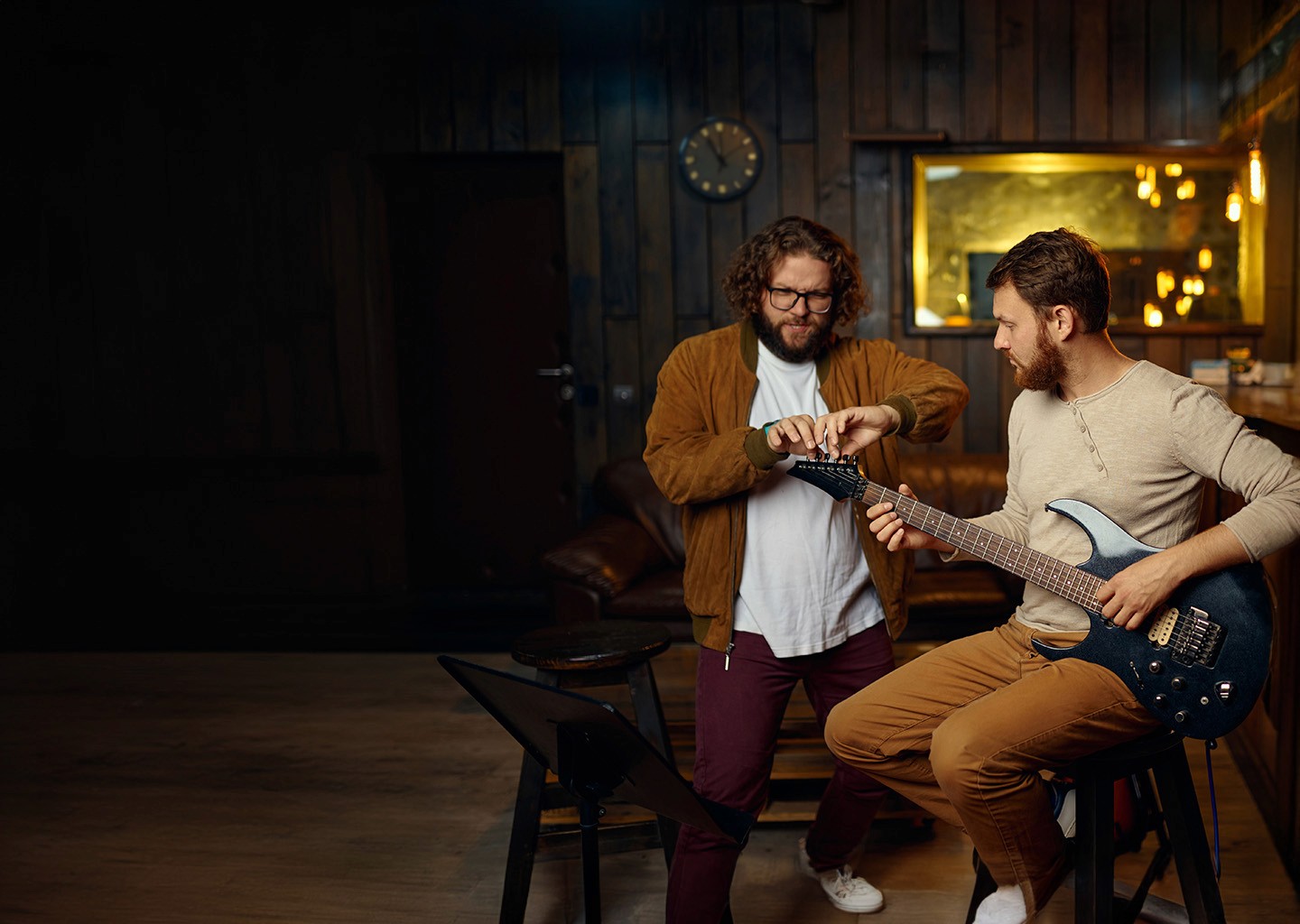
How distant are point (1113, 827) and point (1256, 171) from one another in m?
3.52

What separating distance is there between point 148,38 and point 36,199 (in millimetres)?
941

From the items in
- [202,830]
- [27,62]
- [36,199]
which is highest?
[27,62]

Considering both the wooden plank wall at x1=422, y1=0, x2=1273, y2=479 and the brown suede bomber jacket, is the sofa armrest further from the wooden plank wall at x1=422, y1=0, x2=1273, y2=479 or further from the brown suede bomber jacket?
the brown suede bomber jacket

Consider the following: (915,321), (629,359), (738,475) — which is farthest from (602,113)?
(738,475)

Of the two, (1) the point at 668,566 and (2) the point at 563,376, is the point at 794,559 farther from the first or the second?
(2) the point at 563,376

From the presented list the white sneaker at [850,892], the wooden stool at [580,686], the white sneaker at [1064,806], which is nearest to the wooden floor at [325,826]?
the white sneaker at [850,892]

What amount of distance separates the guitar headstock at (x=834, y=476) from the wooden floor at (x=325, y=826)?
3.68 feet

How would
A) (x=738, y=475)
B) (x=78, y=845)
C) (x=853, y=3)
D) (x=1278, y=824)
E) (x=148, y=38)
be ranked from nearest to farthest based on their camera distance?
(x=738, y=475) < (x=1278, y=824) < (x=78, y=845) < (x=853, y=3) < (x=148, y=38)

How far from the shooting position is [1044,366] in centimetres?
200

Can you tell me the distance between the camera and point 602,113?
5094 mm

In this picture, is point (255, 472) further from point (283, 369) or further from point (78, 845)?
point (78, 845)

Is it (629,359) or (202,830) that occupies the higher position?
(629,359)

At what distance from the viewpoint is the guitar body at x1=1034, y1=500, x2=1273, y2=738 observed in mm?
1801

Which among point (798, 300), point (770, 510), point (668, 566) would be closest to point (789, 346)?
point (798, 300)
